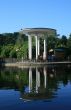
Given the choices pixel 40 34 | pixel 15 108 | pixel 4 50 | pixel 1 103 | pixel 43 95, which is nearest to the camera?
pixel 15 108

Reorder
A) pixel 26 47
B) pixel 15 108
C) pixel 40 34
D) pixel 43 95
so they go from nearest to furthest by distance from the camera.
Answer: pixel 15 108 → pixel 43 95 → pixel 40 34 → pixel 26 47

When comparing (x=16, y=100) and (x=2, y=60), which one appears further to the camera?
(x=2, y=60)

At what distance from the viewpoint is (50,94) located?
45.8ft

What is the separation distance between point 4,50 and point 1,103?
172ft

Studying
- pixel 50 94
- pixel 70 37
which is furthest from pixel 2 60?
pixel 50 94

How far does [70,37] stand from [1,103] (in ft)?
185

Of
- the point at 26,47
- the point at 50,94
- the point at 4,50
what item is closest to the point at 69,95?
the point at 50,94

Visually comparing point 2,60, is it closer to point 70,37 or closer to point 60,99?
point 70,37

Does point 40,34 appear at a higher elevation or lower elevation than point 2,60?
higher

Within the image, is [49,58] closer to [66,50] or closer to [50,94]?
[66,50]

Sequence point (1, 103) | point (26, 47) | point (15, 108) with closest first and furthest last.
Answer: point (15, 108), point (1, 103), point (26, 47)

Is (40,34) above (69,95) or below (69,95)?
above

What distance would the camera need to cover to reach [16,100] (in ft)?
40.8

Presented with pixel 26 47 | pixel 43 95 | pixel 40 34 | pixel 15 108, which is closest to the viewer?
pixel 15 108
